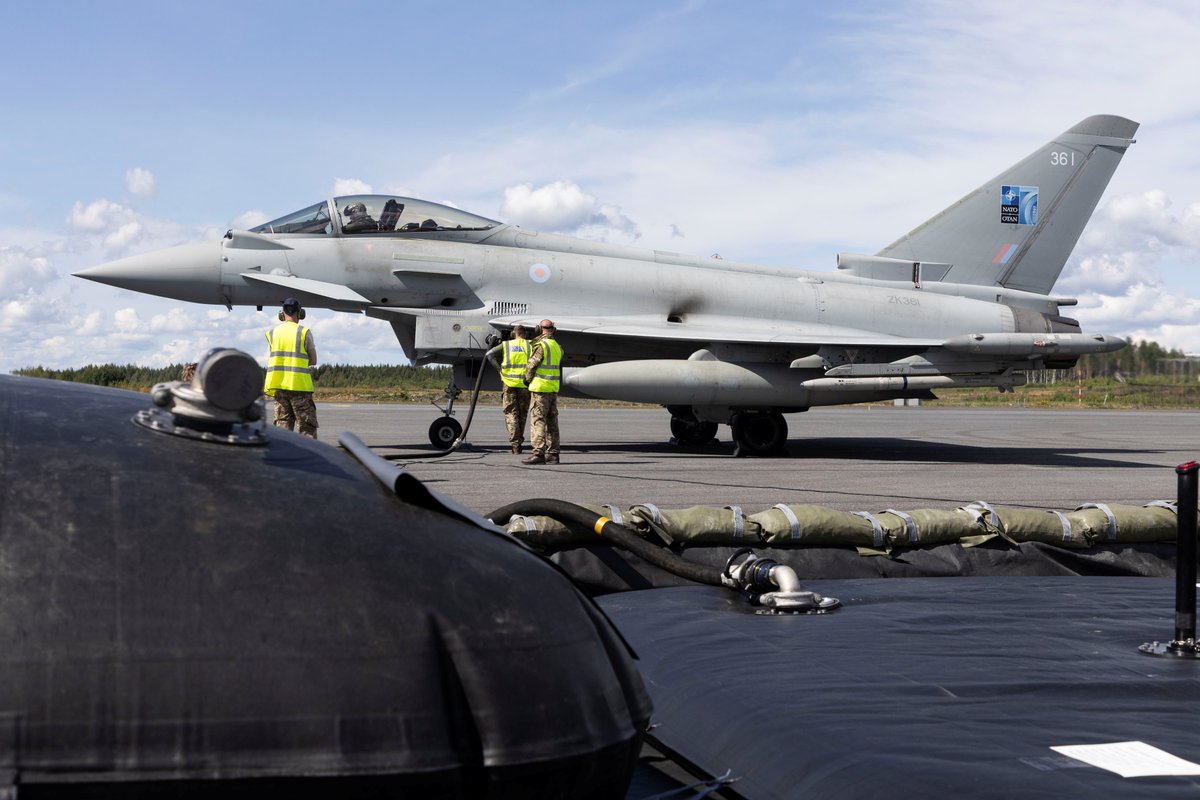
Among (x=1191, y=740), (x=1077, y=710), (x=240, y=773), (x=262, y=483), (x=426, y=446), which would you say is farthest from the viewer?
(x=426, y=446)

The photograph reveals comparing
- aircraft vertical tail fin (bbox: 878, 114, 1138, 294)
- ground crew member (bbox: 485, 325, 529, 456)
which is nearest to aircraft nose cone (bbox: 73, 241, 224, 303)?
ground crew member (bbox: 485, 325, 529, 456)

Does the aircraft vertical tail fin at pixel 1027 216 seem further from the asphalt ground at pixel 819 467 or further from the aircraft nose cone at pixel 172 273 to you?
the aircraft nose cone at pixel 172 273

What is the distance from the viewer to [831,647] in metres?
4.12

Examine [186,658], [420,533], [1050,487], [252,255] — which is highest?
[252,255]

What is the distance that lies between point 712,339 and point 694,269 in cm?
182

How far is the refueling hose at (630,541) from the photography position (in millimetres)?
5141

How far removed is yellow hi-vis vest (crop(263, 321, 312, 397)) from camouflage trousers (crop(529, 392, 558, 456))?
9.32ft

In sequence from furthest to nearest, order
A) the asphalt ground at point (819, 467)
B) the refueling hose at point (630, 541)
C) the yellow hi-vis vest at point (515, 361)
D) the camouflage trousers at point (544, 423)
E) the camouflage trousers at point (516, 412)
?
the camouflage trousers at point (516, 412)
the yellow hi-vis vest at point (515, 361)
the camouflage trousers at point (544, 423)
the asphalt ground at point (819, 467)
the refueling hose at point (630, 541)

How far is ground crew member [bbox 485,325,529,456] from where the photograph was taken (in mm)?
14359

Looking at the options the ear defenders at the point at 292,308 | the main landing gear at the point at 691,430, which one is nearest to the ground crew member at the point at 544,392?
the ear defenders at the point at 292,308

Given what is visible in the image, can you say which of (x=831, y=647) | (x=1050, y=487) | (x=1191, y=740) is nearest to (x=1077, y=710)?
(x=1191, y=740)

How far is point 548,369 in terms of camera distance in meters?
14.1

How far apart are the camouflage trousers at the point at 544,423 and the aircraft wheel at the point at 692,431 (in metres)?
3.88

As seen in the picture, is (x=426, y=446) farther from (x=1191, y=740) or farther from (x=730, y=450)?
(x=1191, y=740)
